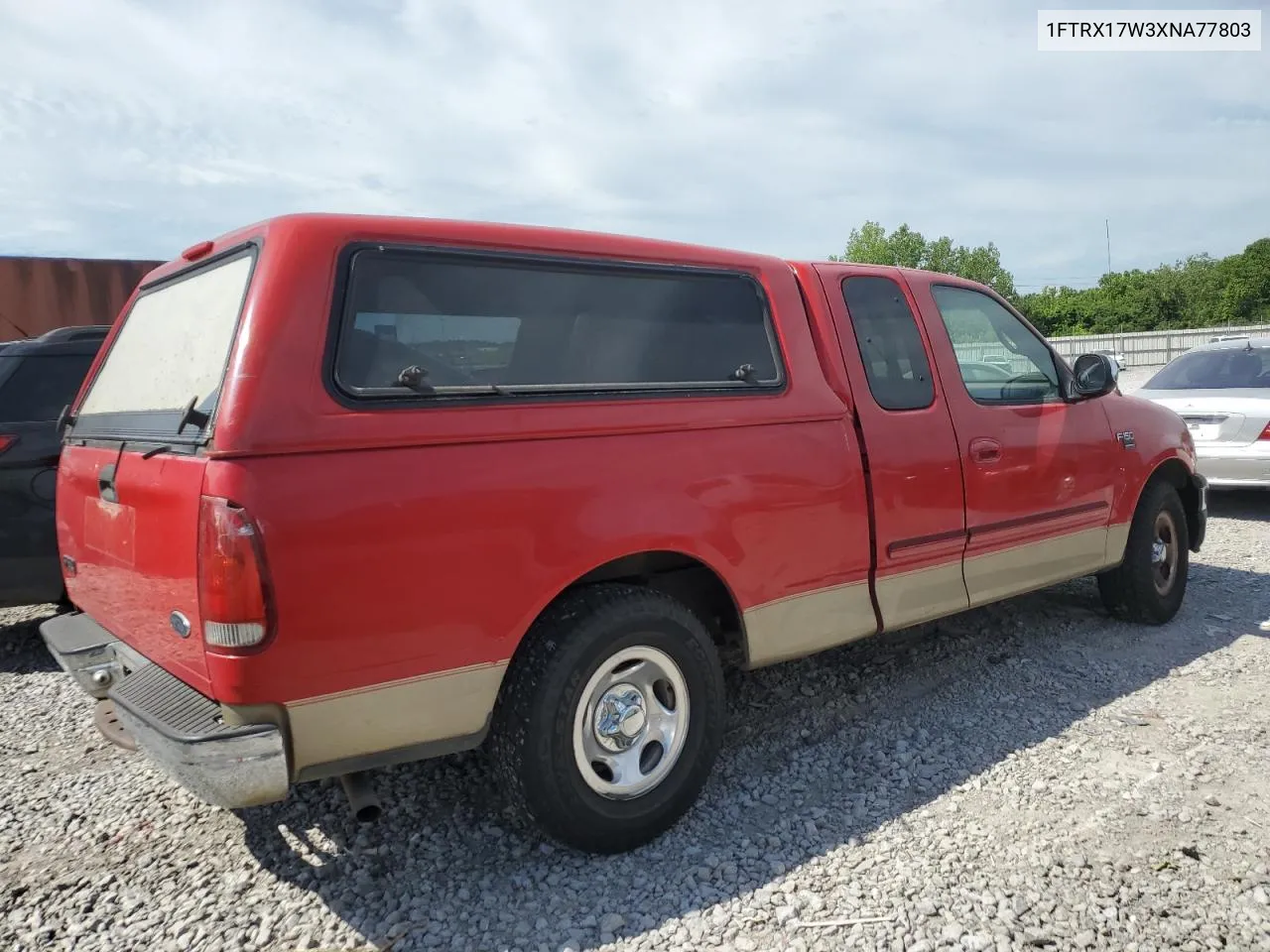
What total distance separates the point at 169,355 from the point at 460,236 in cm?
106

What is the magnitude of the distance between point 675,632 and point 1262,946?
1.82m

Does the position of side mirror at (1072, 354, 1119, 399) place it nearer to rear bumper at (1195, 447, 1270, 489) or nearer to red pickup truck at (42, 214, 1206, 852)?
red pickup truck at (42, 214, 1206, 852)

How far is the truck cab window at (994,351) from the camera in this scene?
4.24m

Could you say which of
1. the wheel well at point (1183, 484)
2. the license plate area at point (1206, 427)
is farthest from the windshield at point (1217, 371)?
the wheel well at point (1183, 484)

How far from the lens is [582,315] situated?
304 cm

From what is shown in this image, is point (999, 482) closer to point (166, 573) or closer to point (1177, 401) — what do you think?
point (166, 573)

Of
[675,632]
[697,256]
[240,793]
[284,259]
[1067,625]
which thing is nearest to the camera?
[240,793]

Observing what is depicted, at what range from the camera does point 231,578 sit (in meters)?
2.28

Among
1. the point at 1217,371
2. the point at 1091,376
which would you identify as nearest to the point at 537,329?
the point at 1091,376

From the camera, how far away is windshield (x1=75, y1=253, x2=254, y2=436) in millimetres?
2609

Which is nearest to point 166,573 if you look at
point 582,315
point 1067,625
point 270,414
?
point 270,414

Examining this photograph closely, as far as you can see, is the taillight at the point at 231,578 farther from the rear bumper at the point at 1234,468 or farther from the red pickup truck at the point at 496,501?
the rear bumper at the point at 1234,468

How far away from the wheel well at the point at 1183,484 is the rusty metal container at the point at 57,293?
12.2m

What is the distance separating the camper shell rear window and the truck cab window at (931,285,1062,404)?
305 centimetres
